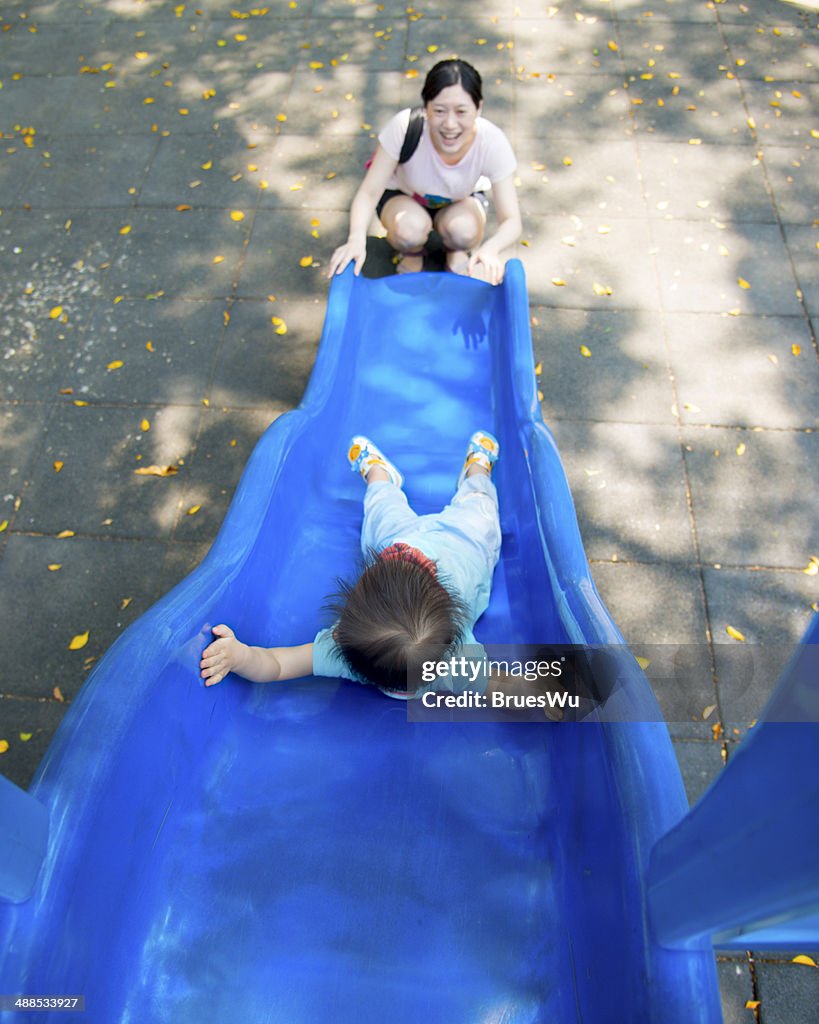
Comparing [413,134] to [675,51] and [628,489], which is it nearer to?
[628,489]

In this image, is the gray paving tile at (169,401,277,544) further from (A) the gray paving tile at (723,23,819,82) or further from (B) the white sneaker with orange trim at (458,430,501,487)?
(A) the gray paving tile at (723,23,819,82)

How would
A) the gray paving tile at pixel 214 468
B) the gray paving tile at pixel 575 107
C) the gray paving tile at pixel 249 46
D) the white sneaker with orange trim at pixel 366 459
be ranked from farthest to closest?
1. the gray paving tile at pixel 249 46
2. the gray paving tile at pixel 575 107
3. the gray paving tile at pixel 214 468
4. the white sneaker with orange trim at pixel 366 459

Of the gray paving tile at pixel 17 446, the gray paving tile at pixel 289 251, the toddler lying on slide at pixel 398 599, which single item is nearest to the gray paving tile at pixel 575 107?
the gray paving tile at pixel 289 251

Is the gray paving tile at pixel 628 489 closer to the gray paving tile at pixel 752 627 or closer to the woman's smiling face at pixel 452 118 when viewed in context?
the gray paving tile at pixel 752 627

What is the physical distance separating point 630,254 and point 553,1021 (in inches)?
134

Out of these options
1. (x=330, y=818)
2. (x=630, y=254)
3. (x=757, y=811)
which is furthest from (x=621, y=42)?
(x=757, y=811)

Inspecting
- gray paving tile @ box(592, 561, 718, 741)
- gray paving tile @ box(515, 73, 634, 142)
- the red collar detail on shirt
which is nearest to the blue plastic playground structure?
the red collar detail on shirt

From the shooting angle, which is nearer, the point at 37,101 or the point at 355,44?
the point at 37,101

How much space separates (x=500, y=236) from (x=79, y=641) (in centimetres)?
234

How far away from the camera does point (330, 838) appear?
195 cm

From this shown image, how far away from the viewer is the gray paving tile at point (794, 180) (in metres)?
4.11

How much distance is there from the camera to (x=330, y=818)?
199 cm

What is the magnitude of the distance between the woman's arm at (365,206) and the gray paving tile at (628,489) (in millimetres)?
1126

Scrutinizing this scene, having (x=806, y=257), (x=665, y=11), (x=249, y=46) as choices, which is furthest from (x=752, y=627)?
(x=249, y=46)
